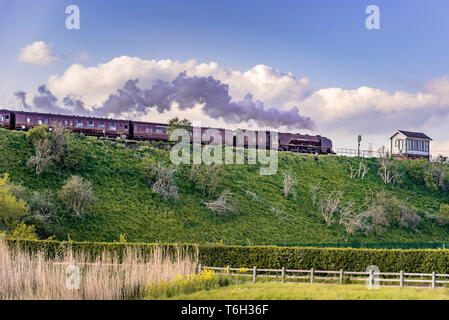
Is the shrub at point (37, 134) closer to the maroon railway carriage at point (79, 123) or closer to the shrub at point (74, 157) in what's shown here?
the shrub at point (74, 157)

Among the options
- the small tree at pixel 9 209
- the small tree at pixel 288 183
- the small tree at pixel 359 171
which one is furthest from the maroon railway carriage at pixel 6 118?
the small tree at pixel 359 171

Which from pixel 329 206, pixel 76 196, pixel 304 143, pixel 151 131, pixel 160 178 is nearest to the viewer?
pixel 76 196

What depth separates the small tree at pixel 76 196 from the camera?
179 ft

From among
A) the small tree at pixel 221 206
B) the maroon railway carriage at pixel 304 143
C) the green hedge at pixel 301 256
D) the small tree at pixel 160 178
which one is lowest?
the green hedge at pixel 301 256

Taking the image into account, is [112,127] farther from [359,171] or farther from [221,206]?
[359,171]

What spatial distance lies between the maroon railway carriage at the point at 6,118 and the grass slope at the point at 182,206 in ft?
19.0

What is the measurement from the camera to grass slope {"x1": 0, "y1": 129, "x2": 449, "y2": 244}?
56.4 meters

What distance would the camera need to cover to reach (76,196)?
2146 inches

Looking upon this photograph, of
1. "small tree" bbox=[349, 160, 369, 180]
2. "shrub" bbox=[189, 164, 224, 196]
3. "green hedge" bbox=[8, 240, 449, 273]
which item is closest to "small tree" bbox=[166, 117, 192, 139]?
"shrub" bbox=[189, 164, 224, 196]

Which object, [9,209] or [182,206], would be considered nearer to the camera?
[9,209]

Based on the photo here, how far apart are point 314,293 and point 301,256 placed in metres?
13.7

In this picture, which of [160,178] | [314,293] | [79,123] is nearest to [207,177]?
[160,178]
